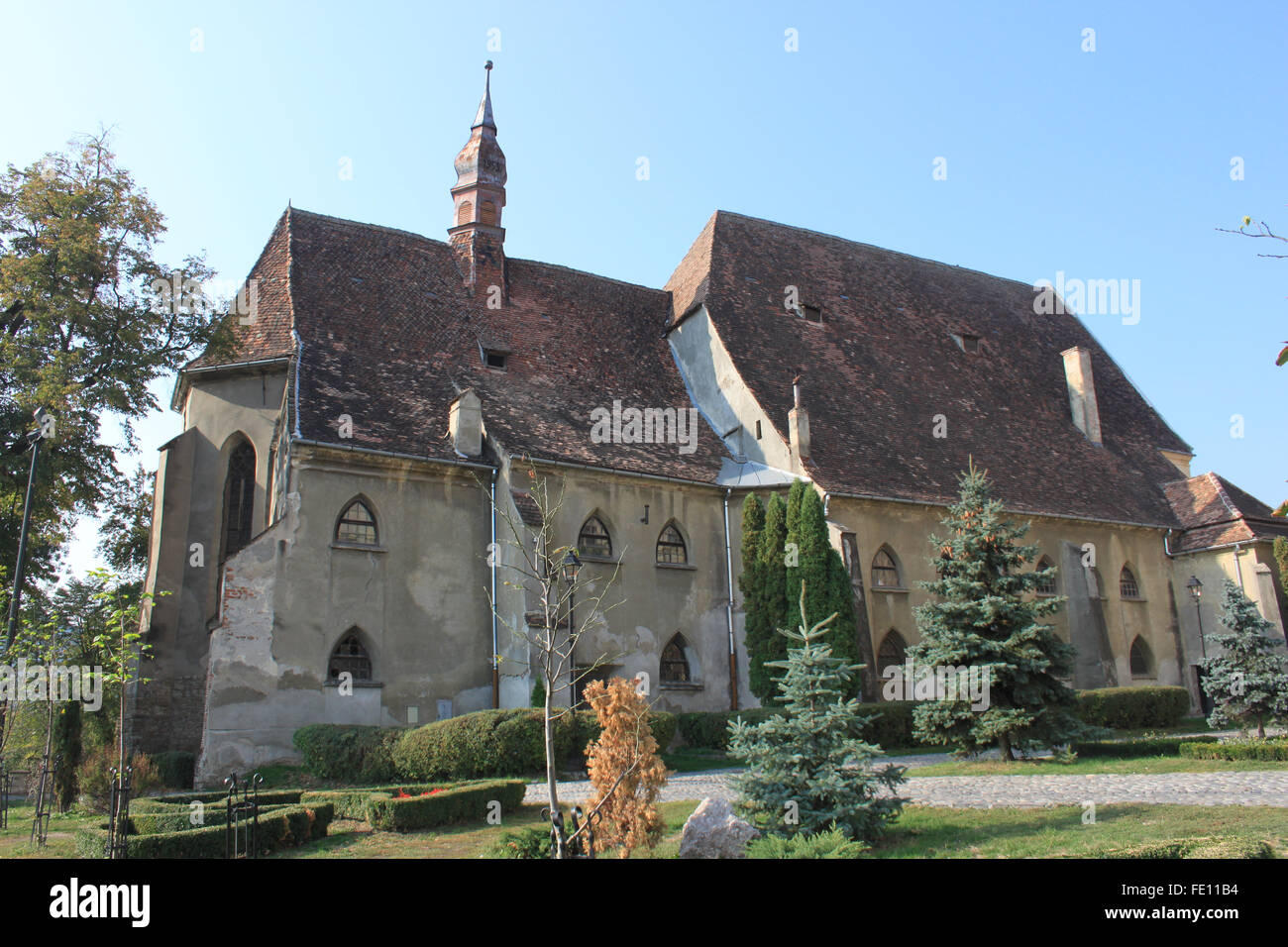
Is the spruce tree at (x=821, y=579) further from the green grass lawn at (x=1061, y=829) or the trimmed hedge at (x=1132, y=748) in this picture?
the green grass lawn at (x=1061, y=829)

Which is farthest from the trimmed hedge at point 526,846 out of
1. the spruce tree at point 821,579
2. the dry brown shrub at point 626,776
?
the spruce tree at point 821,579

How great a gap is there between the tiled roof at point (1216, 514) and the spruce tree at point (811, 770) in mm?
22238

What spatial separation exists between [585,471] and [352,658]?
6.27 m

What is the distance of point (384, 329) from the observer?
24016mm

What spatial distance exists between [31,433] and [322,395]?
5.30m

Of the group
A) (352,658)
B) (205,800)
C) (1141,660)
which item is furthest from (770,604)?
(1141,660)

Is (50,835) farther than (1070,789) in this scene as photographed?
Yes

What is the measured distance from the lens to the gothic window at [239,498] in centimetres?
2214

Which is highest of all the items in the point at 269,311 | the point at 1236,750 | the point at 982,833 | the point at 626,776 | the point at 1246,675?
the point at 269,311

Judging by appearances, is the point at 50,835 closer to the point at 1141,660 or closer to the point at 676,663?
the point at 676,663

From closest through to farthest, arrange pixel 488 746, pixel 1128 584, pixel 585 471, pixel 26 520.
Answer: pixel 488 746 < pixel 26 520 < pixel 585 471 < pixel 1128 584

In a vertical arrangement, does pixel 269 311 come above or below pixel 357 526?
above

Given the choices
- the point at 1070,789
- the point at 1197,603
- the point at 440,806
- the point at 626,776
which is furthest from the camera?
the point at 1197,603

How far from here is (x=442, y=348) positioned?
24328mm
